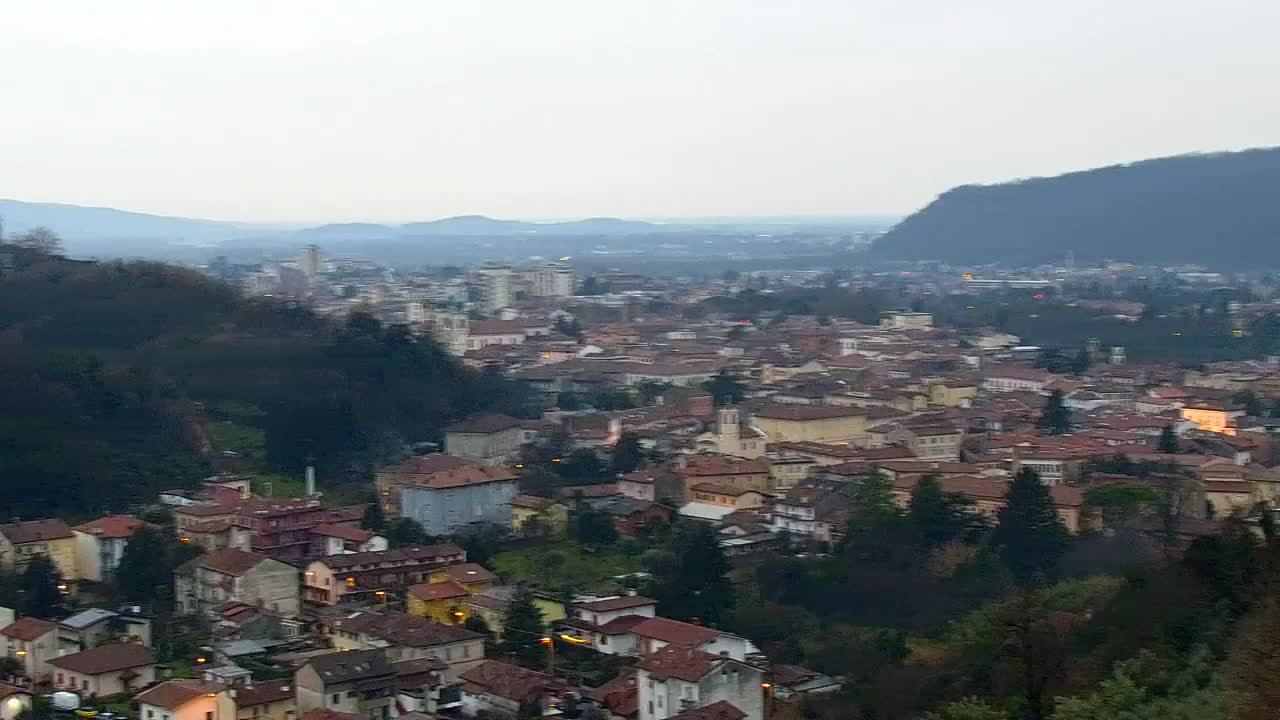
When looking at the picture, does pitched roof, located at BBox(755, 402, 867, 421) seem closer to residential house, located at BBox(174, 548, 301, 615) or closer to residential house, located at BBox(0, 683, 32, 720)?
residential house, located at BBox(174, 548, 301, 615)

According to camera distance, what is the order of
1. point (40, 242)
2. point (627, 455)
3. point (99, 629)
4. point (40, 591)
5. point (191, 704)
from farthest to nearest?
point (40, 242) < point (627, 455) < point (40, 591) < point (99, 629) < point (191, 704)

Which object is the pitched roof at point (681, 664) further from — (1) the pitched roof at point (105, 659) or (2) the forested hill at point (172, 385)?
(2) the forested hill at point (172, 385)

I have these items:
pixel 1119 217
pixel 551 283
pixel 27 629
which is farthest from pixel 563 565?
pixel 1119 217

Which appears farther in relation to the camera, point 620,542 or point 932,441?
point 932,441

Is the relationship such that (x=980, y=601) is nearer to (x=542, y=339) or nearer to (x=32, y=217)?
(x=542, y=339)

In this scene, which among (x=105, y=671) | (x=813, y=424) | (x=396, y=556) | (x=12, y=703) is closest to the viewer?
(x=12, y=703)

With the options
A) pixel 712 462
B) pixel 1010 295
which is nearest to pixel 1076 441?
pixel 712 462

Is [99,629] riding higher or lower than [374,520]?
lower

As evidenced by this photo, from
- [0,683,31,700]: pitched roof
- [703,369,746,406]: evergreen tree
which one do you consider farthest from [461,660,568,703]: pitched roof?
[703,369,746,406]: evergreen tree

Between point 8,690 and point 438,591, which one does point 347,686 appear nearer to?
point 8,690
